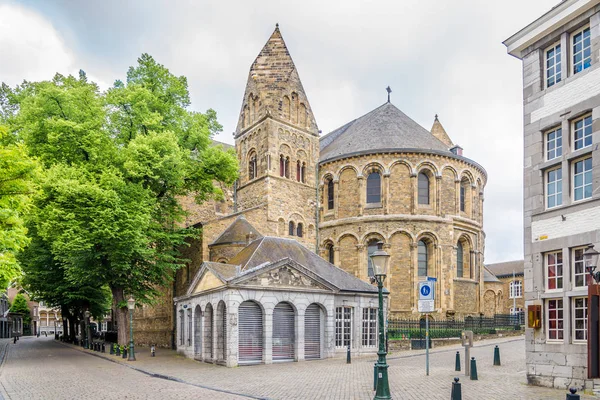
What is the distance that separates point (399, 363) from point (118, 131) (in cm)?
1799

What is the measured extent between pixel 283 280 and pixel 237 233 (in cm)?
1093

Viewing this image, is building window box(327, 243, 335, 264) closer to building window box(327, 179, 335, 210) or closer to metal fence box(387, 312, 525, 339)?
building window box(327, 179, 335, 210)

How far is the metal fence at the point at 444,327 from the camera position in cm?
2919

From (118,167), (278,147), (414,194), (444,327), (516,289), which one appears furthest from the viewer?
(516,289)

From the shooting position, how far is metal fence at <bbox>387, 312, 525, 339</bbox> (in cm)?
2919

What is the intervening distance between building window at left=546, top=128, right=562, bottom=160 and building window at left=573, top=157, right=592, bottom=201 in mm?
738

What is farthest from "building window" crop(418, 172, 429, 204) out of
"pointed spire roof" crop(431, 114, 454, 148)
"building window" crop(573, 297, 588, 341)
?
"building window" crop(573, 297, 588, 341)

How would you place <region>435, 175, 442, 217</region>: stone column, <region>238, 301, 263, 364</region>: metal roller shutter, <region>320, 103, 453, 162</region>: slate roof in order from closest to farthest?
<region>238, 301, 263, 364</region>: metal roller shutter → <region>435, 175, 442, 217</region>: stone column → <region>320, 103, 453, 162</region>: slate roof

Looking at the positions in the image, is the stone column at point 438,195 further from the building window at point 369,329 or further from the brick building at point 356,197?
the building window at point 369,329

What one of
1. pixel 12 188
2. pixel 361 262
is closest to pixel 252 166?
pixel 361 262

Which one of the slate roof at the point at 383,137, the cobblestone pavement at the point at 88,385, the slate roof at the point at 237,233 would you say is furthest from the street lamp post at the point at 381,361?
the slate roof at the point at 383,137

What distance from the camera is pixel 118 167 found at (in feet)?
88.2

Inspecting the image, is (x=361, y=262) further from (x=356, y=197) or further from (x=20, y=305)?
(x=20, y=305)

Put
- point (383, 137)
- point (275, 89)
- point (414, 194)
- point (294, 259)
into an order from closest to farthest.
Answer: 1. point (294, 259)
2. point (414, 194)
3. point (383, 137)
4. point (275, 89)
